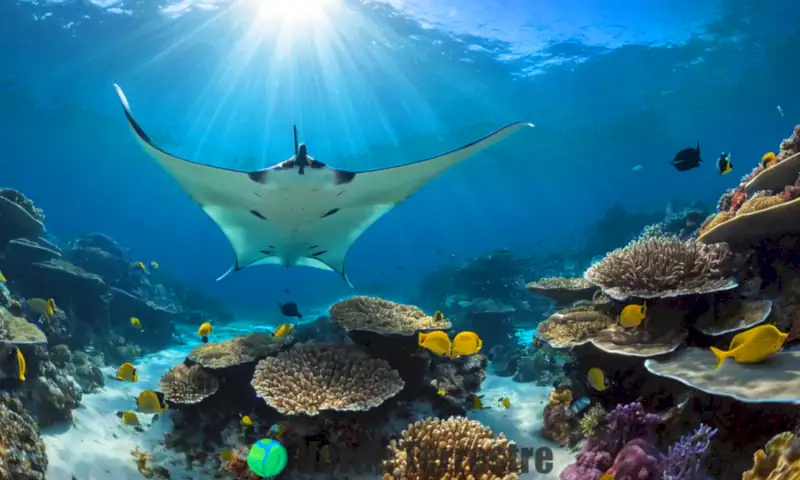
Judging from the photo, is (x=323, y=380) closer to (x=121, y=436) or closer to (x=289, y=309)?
(x=121, y=436)

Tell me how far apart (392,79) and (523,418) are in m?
21.3

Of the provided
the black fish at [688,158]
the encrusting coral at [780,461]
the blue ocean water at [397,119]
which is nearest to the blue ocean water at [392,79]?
the blue ocean water at [397,119]

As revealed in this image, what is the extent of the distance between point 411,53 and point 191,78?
40.3 ft

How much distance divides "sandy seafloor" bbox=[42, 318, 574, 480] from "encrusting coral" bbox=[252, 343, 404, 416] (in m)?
1.31

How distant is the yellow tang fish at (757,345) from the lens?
2.89 meters

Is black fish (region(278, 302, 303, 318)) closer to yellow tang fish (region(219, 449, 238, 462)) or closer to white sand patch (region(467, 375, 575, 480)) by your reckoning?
white sand patch (region(467, 375, 575, 480))

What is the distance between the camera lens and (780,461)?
87.0 inches

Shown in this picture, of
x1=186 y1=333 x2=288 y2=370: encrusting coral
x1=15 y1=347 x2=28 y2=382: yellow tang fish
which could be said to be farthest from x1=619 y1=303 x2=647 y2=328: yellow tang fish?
x1=15 y1=347 x2=28 y2=382: yellow tang fish

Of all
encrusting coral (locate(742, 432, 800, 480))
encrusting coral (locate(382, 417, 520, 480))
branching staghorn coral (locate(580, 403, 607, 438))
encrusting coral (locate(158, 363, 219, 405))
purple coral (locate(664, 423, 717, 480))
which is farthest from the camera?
encrusting coral (locate(158, 363, 219, 405))

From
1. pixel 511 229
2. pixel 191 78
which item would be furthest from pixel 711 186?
pixel 191 78

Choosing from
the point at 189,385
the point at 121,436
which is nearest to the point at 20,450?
the point at 189,385

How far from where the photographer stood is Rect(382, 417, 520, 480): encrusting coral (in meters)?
3.61

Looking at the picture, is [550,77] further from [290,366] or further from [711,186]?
[711,186]

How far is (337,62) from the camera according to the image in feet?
75.0
